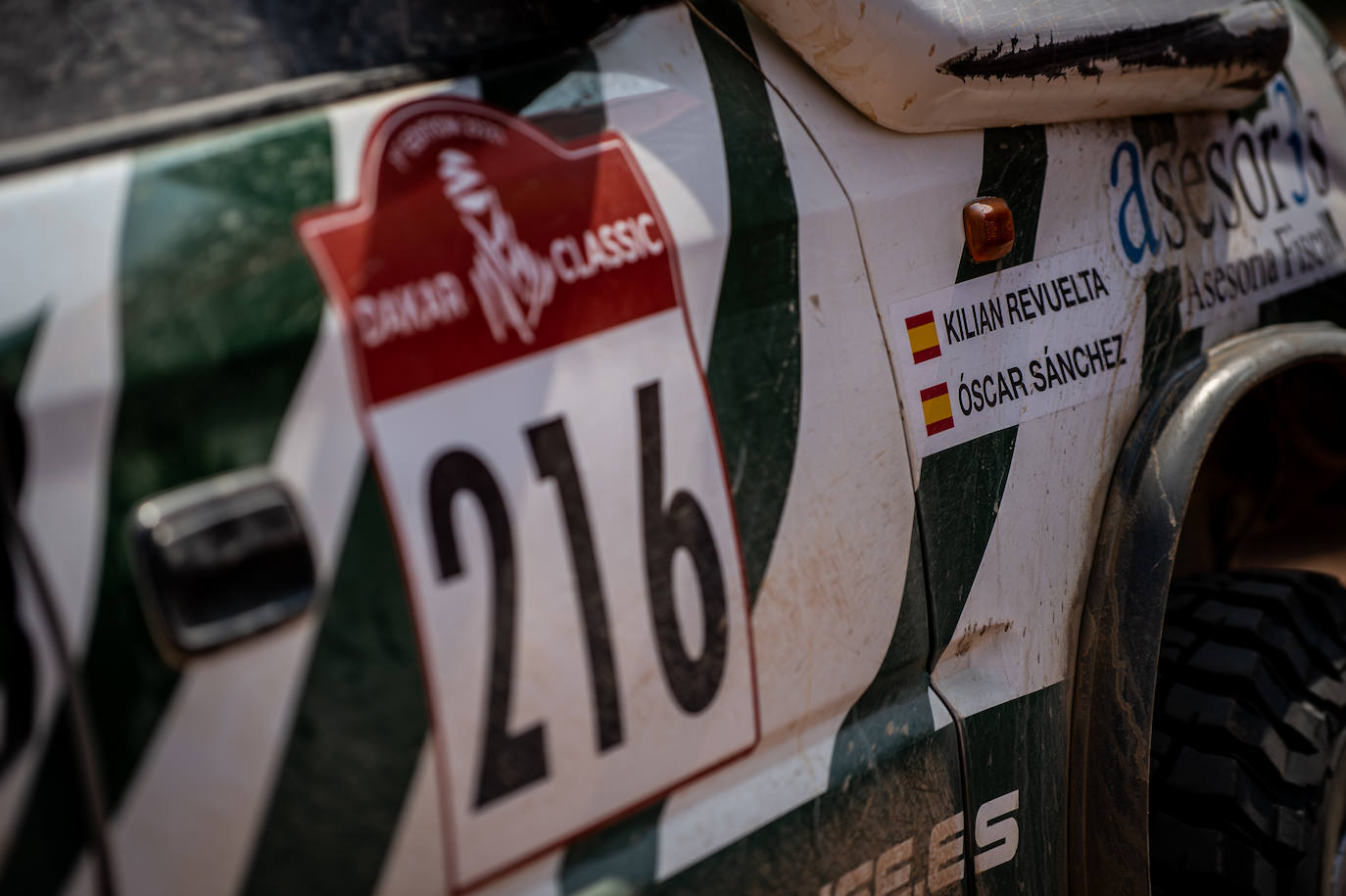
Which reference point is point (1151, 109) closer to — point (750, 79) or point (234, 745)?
point (750, 79)

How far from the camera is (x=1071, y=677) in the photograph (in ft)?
5.37

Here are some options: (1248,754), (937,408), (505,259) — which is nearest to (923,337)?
(937,408)

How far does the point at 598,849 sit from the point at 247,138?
2.43 ft

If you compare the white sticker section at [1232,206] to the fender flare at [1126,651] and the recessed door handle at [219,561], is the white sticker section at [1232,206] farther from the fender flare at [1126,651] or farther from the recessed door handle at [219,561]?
the recessed door handle at [219,561]

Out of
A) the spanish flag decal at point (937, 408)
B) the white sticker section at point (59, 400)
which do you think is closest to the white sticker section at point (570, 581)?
the white sticker section at point (59, 400)

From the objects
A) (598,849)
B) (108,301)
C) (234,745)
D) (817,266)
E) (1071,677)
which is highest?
(108,301)

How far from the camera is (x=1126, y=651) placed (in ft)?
5.28

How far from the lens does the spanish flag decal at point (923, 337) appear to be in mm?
1404

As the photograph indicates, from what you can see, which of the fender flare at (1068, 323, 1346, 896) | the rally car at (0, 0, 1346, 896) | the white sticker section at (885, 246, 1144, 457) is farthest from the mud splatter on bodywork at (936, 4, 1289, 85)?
the fender flare at (1068, 323, 1346, 896)

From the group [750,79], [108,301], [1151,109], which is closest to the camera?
[108,301]

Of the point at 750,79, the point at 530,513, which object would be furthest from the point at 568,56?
the point at 530,513

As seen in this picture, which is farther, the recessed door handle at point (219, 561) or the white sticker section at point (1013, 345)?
the white sticker section at point (1013, 345)

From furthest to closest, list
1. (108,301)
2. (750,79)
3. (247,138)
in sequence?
(750,79) < (247,138) < (108,301)

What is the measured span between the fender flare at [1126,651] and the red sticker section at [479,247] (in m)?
0.84
